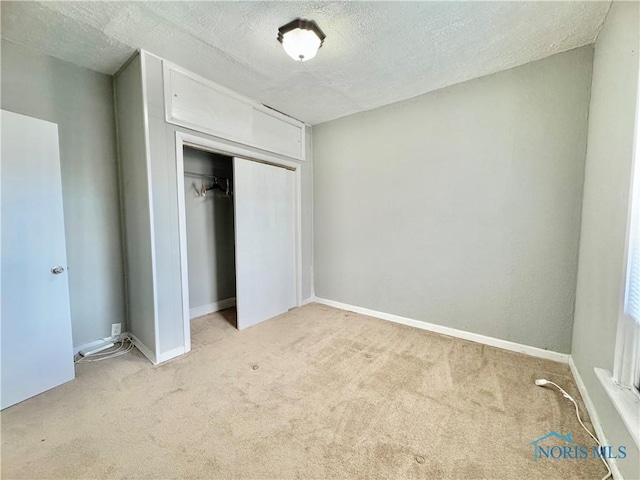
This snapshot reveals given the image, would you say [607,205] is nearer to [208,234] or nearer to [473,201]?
[473,201]

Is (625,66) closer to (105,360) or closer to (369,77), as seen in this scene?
(369,77)

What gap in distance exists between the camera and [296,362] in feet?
7.17

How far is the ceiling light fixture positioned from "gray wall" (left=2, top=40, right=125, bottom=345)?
193 cm

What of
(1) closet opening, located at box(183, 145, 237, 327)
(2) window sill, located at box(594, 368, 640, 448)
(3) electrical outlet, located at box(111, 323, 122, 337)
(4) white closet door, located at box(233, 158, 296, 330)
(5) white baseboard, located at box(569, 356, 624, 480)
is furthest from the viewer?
(1) closet opening, located at box(183, 145, 237, 327)

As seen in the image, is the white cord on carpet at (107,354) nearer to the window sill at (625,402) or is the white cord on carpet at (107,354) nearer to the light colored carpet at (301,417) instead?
the light colored carpet at (301,417)

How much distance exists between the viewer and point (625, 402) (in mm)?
1174

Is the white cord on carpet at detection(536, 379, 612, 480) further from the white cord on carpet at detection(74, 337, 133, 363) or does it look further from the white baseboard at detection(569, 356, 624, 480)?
the white cord on carpet at detection(74, 337, 133, 363)

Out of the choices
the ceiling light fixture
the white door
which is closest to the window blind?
the ceiling light fixture

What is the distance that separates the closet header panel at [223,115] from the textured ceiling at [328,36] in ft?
0.35

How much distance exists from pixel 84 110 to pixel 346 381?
3268 millimetres

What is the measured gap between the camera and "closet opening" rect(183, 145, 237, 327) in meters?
3.21

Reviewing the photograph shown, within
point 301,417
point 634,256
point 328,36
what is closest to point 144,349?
point 301,417

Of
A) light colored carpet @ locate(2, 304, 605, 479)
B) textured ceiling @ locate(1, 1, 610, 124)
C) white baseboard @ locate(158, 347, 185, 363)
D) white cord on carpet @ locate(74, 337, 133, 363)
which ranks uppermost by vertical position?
textured ceiling @ locate(1, 1, 610, 124)

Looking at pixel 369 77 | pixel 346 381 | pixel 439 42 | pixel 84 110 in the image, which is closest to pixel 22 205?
pixel 84 110
